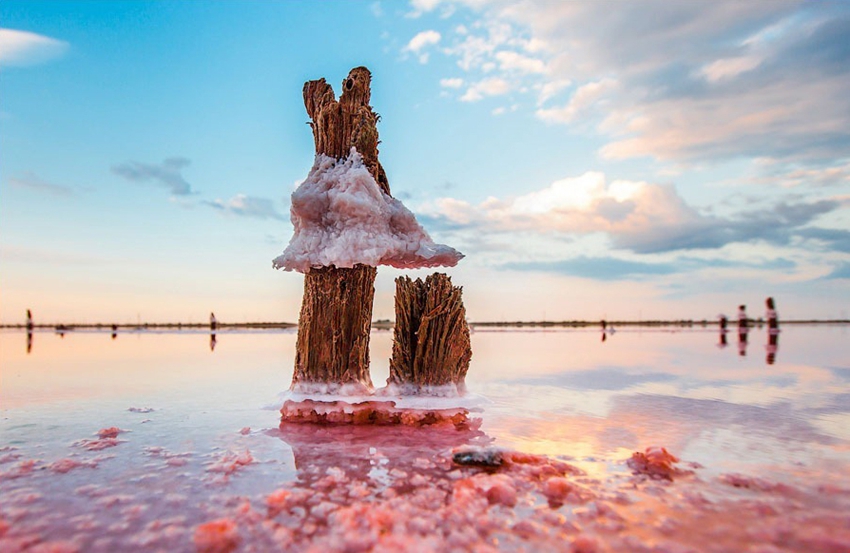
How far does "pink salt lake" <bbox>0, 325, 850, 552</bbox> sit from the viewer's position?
246 centimetres

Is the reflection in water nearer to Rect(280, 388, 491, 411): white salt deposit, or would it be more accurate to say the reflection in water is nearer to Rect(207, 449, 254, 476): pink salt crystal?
Rect(280, 388, 491, 411): white salt deposit

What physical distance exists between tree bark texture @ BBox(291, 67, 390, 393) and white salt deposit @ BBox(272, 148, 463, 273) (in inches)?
7.2

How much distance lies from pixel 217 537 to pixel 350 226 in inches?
132

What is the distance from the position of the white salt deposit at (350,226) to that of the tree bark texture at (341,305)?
0.18 meters

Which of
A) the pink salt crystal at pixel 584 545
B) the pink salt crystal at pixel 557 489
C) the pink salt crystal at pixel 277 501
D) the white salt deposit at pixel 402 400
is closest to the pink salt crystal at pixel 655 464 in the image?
the pink salt crystal at pixel 557 489

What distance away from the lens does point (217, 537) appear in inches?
95.5

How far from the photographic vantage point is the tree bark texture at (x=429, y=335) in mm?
5434

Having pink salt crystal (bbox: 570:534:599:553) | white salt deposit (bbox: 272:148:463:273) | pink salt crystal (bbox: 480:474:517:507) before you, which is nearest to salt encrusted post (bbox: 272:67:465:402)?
white salt deposit (bbox: 272:148:463:273)

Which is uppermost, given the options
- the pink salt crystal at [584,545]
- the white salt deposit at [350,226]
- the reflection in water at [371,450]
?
the white salt deposit at [350,226]

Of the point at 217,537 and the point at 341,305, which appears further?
the point at 341,305

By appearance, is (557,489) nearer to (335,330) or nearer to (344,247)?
(335,330)

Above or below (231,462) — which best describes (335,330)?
above

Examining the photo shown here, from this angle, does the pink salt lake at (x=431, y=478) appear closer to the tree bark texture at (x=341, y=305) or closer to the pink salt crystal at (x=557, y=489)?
the pink salt crystal at (x=557, y=489)

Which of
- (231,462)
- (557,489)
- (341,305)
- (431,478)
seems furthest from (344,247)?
(557,489)
